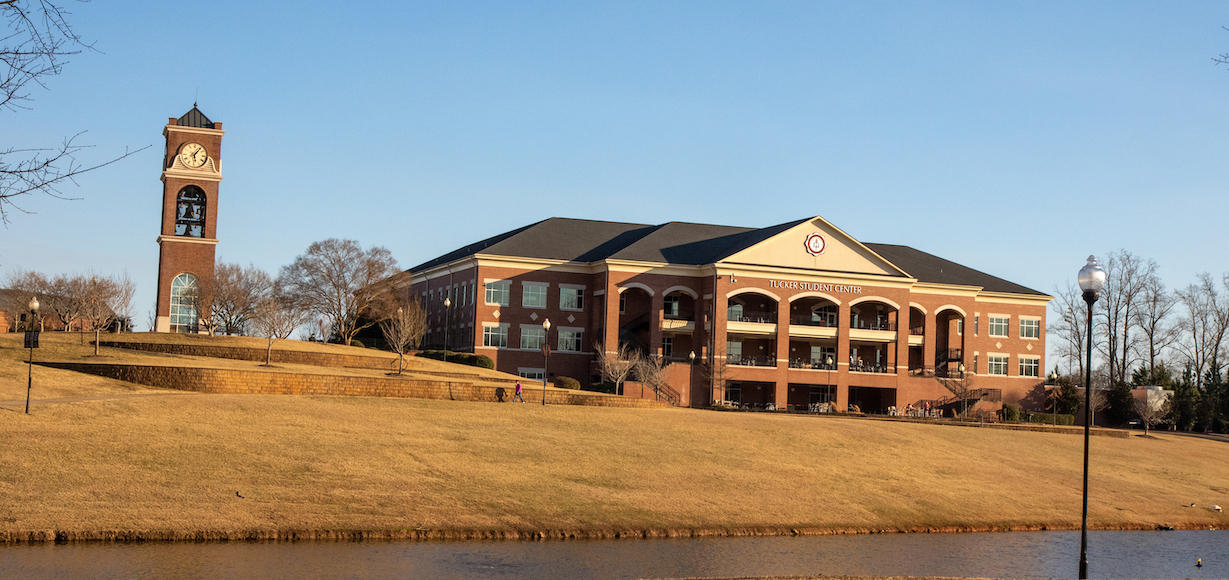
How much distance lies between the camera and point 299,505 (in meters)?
22.5

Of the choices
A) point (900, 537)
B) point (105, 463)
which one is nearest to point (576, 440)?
point (900, 537)

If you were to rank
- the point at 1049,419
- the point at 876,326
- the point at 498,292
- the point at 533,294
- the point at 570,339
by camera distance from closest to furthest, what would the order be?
the point at 1049,419
the point at 498,292
the point at 533,294
the point at 570,339
the point at 876,326

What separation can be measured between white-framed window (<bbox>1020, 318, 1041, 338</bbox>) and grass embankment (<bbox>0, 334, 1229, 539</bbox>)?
34047mm

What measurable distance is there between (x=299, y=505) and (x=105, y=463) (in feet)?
17.1

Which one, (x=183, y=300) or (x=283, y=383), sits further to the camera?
(x=183, y=300)

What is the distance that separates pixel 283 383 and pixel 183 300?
29.4 metres

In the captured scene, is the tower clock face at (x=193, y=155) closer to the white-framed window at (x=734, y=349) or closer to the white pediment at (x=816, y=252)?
the white pediment at (x=816, y=252)

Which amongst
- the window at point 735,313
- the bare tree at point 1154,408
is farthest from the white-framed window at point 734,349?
the bare tree at point 1154,408

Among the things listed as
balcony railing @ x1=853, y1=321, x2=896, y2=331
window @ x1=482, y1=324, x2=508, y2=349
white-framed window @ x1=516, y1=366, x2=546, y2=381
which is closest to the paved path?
window @ x1=482, y1=324, x2=508, y2=349

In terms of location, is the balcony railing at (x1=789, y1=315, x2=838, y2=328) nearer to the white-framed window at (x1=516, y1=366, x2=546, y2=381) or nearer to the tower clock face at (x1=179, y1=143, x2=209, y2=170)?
the white-framed window at (x1=516, y1=366, x2=546, y2=381)

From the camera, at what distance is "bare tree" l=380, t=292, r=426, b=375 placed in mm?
57984

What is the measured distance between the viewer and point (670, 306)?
6775 centimetres

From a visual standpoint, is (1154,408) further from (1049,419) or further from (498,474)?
(498,474)

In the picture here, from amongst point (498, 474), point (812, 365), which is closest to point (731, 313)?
point (812, 365)
